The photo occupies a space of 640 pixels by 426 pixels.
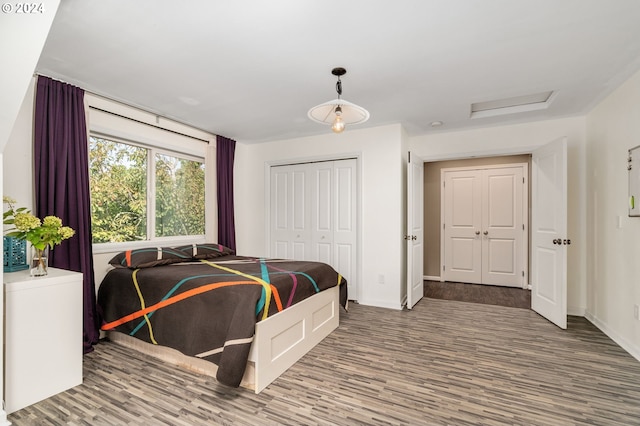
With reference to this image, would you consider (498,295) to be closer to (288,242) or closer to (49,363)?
(288,242)

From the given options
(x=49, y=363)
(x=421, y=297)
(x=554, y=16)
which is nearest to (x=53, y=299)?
(x=49, y=363)

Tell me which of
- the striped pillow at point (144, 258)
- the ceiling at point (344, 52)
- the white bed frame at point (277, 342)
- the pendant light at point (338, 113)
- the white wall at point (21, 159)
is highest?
the ceiling at point (344, 52)

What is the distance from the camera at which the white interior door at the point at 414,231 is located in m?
4.07

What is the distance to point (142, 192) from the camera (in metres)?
3.69

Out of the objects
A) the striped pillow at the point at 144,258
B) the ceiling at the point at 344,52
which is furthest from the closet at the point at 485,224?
the striped pillow at the point at 144,258

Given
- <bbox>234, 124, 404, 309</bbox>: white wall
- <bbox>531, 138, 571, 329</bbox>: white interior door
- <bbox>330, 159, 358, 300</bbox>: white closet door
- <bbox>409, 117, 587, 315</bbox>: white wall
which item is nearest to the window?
<bbox>234, 124, 404, 309</bbox>: white wall

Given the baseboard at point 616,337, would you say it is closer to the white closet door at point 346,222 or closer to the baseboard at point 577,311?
the baseboard at point 577,311

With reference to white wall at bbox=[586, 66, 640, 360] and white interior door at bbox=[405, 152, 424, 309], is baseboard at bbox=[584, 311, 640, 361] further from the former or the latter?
white interior door at bbox=[405, 152, 424, 309]

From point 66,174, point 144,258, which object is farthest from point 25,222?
point 144,258

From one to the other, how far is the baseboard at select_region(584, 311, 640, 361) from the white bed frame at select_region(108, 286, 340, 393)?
2.61m

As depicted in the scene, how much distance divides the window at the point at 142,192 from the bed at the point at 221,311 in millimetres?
583

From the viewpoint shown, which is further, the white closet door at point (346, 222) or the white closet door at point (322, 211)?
the white closet door at point (322, 211)

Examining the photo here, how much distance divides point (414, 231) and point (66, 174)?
3.84 metres

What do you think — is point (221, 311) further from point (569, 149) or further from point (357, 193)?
point (569, 149)
